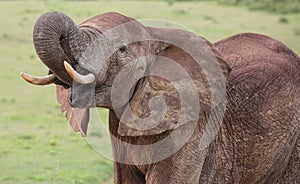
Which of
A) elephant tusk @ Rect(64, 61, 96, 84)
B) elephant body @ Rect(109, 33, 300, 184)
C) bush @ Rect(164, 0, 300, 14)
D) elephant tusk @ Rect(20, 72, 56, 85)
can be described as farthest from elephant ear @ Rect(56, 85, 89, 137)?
bush @ Rect(164, 0, 300, 14)

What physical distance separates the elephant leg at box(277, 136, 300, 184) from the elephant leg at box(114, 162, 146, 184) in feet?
3.32

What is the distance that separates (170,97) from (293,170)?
126 cm

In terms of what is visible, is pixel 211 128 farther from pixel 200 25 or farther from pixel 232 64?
pixel 200 25

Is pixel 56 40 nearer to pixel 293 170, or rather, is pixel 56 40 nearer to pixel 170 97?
pixel 170 97

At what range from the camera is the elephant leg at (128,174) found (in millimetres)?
4973

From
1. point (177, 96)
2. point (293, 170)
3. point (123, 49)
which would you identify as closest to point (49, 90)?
point (293, 170)

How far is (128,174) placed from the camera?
5.01 meters

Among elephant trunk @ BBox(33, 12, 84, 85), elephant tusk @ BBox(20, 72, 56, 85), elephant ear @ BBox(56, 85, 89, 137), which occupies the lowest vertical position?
elephant ear @ BBox(56, 85, 89, 137)

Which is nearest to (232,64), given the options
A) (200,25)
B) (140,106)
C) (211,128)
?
(211,128)

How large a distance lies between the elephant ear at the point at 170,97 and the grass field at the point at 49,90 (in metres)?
3.31

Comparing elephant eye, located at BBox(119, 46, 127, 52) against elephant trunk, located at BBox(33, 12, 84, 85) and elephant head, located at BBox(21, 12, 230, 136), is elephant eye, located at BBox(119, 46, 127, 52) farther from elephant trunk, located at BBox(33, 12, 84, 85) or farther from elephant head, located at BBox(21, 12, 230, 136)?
elephant trunk, located at BBox(33, 12, 84, 85)

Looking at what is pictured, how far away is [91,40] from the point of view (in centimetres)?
432

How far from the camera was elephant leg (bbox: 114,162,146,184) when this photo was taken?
4.97 m

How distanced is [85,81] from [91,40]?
0.24 metres
